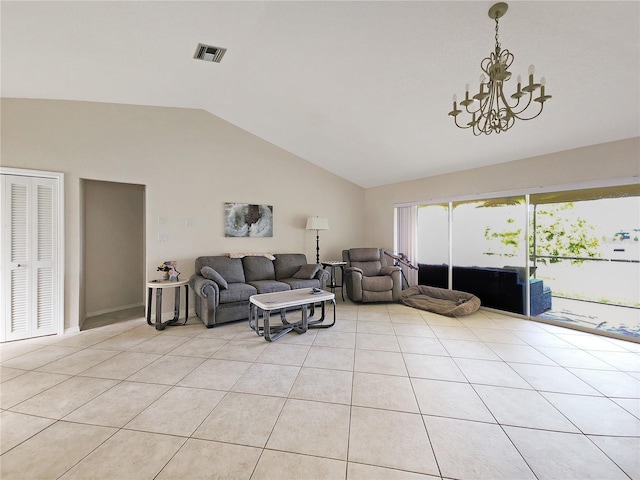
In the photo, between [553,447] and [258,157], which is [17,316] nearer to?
[258,157]

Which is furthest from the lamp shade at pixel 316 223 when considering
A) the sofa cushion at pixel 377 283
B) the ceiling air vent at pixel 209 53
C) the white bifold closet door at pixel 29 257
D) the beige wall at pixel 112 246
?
the white bifold closet door at pixel 29 257

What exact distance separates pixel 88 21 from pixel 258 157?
2.81m

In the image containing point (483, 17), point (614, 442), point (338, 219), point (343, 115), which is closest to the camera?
point (614, 442)

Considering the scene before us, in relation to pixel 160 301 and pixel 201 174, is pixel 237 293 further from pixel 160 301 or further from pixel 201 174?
pixel 201 174

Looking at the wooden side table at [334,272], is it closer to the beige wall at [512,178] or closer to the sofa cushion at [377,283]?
the sofa cushion at [377,283]

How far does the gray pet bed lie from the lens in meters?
4.14

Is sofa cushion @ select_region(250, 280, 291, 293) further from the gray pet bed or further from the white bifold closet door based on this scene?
the white bifold closet door

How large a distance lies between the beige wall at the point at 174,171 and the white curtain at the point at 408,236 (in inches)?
48.1

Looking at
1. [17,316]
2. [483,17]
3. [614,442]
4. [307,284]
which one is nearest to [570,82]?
[483,17]

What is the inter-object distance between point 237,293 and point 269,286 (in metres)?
0.52

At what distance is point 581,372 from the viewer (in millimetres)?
2457

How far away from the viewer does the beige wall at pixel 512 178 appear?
3205 millimetres

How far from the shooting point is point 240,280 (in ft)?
14.2

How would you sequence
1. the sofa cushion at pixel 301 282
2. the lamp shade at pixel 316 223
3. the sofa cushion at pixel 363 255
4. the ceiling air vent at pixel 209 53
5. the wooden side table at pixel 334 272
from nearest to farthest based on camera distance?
the ceiling air vent at pixel 209 53 < the sofa cushion at pixel 301 282 < the lamp shade at pixel 316 223 < the wooden side table at pixel 334 272 < the sofa cushion at pixel 363 255
